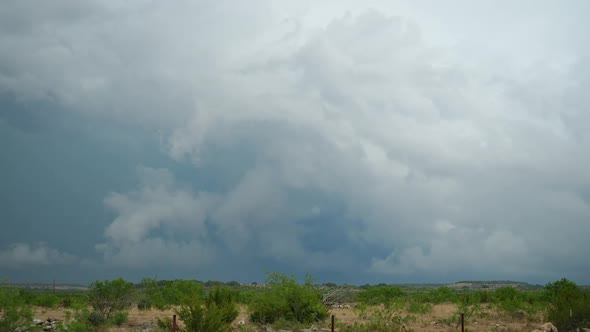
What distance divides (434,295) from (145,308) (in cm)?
3313

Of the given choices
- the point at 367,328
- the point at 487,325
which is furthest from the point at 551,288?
the point at 367,328

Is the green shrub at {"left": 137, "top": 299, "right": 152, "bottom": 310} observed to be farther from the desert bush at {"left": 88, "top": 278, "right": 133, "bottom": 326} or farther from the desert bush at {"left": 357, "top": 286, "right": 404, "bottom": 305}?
the desert bush at {"left": 357, "top": 286, "right": 404, "bottom": 305}

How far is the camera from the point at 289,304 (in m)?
34.0

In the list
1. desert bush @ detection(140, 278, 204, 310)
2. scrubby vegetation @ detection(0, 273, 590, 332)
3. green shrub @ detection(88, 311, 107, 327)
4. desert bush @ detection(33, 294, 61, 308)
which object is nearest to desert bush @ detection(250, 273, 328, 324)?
scrubby vegetation @ detection(0, 273, 590, 332)

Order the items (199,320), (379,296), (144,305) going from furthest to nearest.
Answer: (379,296)
(144,305)
(199,320)

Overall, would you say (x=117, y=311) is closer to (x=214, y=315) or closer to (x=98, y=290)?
(x=98, y=290)

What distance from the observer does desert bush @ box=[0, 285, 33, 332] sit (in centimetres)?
2272

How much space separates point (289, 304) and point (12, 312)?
632 inches

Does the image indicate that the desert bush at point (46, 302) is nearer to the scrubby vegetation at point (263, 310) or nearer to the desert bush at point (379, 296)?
the scrubby vegetation at point (263, 310)

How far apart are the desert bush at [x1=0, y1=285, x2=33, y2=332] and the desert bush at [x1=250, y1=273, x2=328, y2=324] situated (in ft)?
47.2

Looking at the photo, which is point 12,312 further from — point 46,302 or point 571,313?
point 46,302

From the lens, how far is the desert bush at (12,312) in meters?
22.7

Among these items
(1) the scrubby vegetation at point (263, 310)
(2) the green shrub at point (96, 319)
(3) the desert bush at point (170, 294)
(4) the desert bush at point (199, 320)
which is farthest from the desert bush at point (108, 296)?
(4) the desert bush at point (199, 320)

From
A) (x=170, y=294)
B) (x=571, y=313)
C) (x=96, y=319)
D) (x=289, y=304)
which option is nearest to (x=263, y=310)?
(x=289, y=304)
